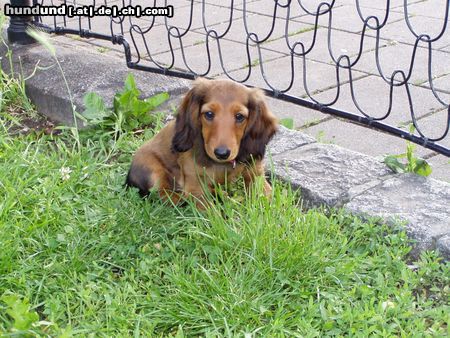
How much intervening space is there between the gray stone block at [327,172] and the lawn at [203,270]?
0.32ft

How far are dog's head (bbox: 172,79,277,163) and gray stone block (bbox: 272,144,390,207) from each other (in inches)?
9.6

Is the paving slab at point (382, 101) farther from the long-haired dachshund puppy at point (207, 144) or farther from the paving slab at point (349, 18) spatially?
the paving slab at point (349, 18)

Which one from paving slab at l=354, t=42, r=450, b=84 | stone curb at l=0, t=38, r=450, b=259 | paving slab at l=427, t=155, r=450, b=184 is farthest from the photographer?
paving slab at l=354, t=42, r=450, b=84

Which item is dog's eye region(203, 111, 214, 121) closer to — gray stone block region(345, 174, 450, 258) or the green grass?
the green grass

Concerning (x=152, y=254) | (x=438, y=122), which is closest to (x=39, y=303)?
(x=152, y=254)

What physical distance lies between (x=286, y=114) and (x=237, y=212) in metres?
1.61

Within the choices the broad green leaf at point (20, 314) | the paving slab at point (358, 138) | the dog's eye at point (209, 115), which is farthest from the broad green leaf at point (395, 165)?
the broad green leaf at point (20, 314)

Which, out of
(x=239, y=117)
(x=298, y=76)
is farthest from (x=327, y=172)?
(x=298, y=76)

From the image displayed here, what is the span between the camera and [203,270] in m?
2.60

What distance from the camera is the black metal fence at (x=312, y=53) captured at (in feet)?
13.4

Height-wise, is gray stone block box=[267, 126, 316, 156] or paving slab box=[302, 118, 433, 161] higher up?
gray stone block box=[267, 126, 316, 156]

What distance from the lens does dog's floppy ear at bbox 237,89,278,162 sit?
309 cm

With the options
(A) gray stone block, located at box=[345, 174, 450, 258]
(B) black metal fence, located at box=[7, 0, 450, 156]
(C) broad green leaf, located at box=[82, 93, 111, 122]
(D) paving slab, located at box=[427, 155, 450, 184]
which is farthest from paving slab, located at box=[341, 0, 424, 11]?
(A) gray stone block, located at box=[345, 174, 450, 258]

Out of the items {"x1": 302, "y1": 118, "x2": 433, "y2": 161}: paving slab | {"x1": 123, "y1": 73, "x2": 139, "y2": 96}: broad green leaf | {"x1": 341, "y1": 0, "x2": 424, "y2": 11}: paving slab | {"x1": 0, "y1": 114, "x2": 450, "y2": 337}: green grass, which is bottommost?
{"x1": 0, "y1": 114, "x2": 450, "y2": 337}: green grass
